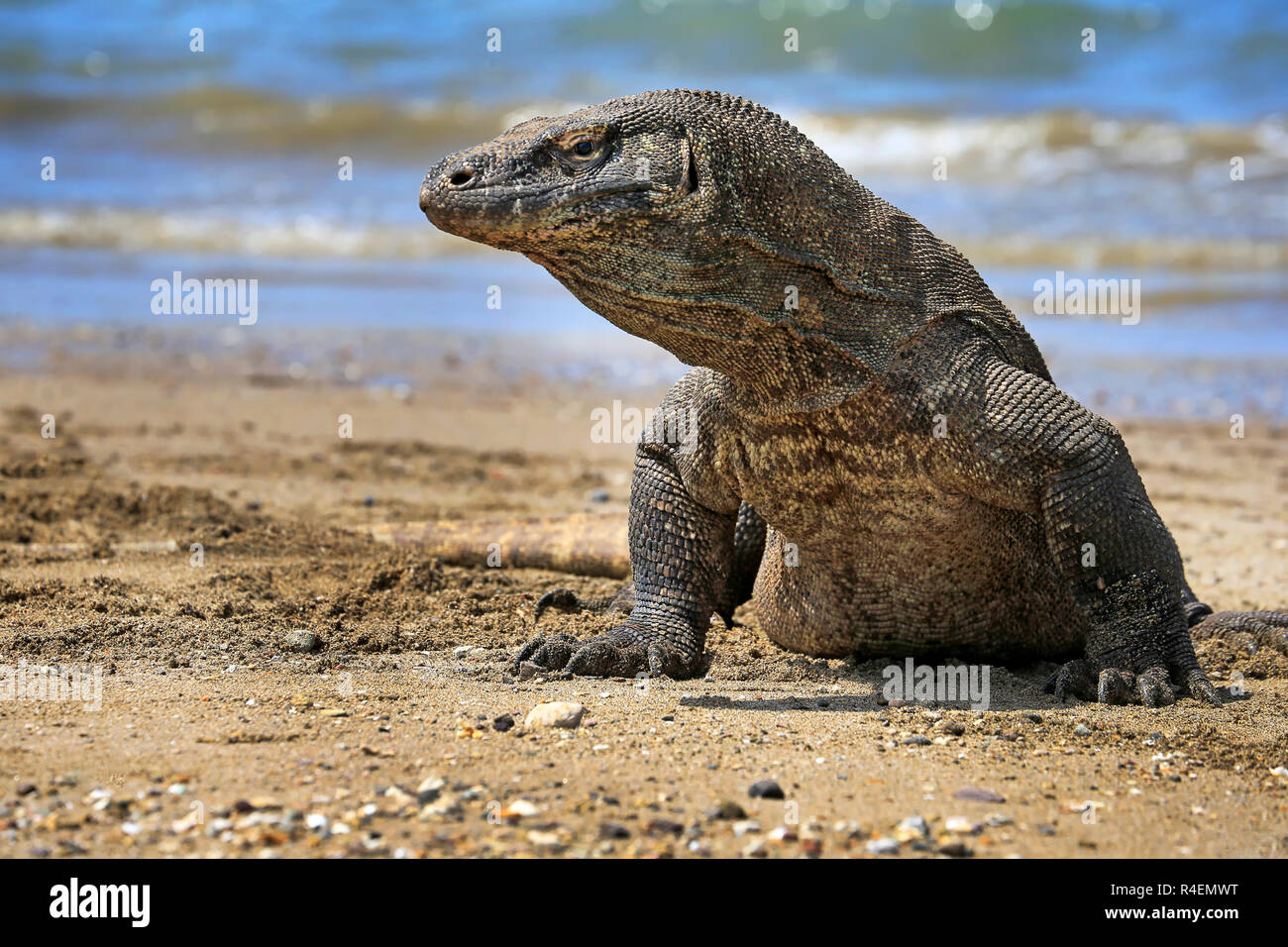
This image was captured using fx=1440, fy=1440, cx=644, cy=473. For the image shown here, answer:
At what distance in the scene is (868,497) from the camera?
499 cm

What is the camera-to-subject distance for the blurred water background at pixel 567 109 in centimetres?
1675

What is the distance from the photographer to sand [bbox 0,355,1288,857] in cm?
364

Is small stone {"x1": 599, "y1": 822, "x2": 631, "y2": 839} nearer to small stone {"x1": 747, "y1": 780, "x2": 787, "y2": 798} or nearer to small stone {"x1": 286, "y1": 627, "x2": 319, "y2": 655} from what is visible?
→ small stone {"x1": 747, "y1": 780, "x2": 787, "y2": 798}

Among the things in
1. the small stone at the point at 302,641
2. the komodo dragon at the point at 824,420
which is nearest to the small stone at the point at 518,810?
the komodo dragon at the point at 824,420

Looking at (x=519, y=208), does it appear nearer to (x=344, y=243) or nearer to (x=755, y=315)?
(x=755, y=315)

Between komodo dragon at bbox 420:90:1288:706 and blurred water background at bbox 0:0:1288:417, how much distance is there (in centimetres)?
832

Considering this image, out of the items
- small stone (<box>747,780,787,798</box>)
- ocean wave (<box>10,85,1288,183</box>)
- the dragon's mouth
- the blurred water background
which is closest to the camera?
small stone (<box>747,780,787,798</box>)

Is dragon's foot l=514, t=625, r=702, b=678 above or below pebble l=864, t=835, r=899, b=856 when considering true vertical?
above

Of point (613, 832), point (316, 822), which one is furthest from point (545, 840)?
point (316, 822)

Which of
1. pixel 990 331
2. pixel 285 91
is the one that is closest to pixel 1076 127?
pixel 285 91

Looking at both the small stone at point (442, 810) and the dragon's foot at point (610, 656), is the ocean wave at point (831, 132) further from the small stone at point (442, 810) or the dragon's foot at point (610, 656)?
the small stone at point (442, 810)

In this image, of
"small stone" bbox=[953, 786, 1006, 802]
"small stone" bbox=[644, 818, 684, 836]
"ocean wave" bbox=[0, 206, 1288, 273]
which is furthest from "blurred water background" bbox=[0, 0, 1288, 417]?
"small stone" bbox=[644, 818, 684, 836]
